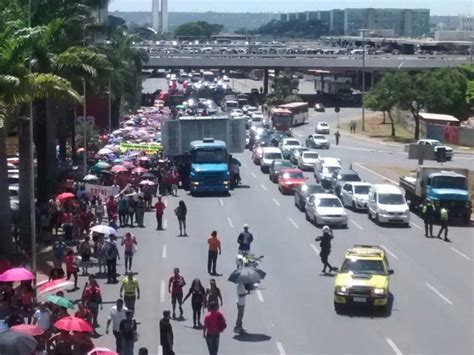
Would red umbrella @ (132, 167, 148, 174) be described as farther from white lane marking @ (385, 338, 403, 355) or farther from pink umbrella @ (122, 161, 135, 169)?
white lane marking @ (385, 338, 403, 355)

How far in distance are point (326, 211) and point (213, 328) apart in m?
21.4

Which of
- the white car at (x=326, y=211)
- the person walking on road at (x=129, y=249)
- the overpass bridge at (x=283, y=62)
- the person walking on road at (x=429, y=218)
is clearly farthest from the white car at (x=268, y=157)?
the overpass bridge at (x=283, y=62)

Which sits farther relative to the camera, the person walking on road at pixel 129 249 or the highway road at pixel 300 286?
the person walking on road at pixel 129 249

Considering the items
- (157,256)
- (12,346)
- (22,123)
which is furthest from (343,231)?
(12,346)

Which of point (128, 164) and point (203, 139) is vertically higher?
point (203, 139)

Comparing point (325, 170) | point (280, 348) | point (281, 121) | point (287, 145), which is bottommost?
point (281, 121)

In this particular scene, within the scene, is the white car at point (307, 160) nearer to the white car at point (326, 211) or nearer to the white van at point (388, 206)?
the white van at point (388, 206)

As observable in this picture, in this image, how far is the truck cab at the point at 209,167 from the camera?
54188 millimetres

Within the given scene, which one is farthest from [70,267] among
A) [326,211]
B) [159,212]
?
[326,211]

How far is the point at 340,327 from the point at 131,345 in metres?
6.31

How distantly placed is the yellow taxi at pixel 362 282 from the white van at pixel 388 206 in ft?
49.6

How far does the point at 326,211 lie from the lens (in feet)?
144

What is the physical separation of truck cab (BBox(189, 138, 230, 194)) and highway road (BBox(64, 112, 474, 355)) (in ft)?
6.62

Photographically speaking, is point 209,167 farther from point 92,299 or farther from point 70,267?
point 92,299
